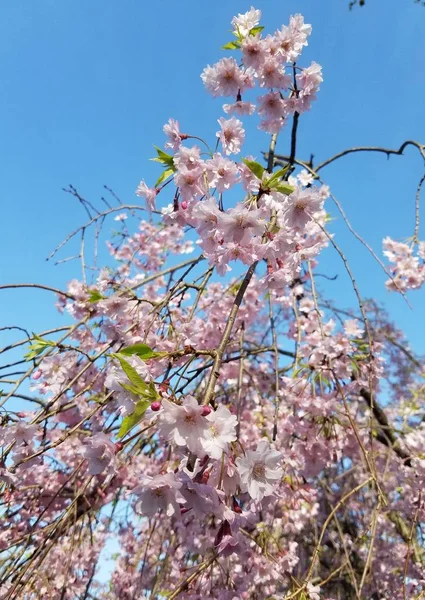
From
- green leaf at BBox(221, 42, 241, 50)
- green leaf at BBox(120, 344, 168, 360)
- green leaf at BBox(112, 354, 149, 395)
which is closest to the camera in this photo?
green leaf at BBox(112, 354, 149, 395)

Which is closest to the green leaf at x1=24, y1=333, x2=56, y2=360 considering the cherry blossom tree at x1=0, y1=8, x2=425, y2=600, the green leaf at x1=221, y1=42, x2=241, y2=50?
the cherry blossom tree at x1=0, y1=8, x2=425, y2=600

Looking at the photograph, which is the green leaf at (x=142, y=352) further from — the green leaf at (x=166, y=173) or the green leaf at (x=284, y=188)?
the green leaf at (x=166, y=173)

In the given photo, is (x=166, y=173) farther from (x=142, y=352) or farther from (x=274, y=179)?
(x=142, y=352)

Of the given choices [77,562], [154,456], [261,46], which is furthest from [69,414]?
[261,46]

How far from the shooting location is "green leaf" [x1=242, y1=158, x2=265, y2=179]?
4.96ft

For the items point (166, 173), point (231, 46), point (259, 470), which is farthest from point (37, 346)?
point (231, 46)

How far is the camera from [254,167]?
154 centimetres

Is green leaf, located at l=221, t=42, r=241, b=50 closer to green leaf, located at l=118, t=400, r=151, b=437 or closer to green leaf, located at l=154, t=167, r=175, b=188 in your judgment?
green leaf, located at l=154, t=167, r=175, b=188

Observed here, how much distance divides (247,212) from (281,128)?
1.15m

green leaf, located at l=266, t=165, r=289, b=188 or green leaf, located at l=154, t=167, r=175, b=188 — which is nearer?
green leaf, located at l=266, t=165, r=289, b=188

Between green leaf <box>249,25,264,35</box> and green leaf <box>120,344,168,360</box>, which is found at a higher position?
green leaf <box>249,25,264,35</box>

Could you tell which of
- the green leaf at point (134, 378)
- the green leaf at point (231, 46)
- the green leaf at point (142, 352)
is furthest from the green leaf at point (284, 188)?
the green leaf at point (231, 46)

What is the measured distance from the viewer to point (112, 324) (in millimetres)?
2383

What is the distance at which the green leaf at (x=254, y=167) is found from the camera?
1.51 metres
